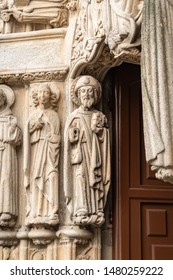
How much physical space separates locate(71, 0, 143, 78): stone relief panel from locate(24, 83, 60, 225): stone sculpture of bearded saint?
32 cm

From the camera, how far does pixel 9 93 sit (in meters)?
4.88

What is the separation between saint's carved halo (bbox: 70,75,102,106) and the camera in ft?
15.1

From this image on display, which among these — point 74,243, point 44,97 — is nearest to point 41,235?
point 74,243

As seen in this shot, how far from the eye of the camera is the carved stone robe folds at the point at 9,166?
4.59 metres

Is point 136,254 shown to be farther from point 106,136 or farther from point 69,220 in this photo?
point 106,136

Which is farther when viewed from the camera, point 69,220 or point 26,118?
point 26,118

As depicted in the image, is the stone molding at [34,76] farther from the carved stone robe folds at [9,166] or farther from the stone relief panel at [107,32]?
the carved stone robe folds at [9,166]

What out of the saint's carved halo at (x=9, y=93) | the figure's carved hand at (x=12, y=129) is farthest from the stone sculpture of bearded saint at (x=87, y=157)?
the saint's carved halo at (x=9, y=93)

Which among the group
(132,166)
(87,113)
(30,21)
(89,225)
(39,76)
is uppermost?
(30,21)
